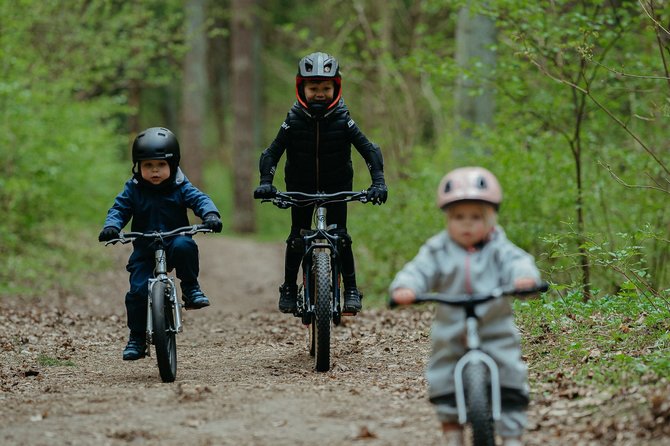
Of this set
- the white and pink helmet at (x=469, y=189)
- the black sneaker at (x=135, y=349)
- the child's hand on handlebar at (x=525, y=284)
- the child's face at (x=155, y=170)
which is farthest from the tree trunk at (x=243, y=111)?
the child's hand on handlebar at (x=525, y=284)

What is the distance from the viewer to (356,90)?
88.7 feet

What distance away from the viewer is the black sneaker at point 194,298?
7.46 metres

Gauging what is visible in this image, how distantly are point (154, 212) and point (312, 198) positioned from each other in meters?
1.31

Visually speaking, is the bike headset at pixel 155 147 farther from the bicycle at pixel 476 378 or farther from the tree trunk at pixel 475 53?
the tree trunk at pixel 475 53

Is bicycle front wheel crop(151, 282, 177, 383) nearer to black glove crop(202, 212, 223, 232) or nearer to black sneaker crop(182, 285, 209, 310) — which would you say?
black sneaker crop(182, 285, 209, 310)

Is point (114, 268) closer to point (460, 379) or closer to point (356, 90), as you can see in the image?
point (356, 90)

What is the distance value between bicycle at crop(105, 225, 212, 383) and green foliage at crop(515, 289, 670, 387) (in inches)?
111

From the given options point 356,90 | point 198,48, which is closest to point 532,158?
point 356,90

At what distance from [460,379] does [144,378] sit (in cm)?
352

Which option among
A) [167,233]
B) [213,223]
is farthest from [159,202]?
[213,223]

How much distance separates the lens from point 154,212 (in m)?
7.54

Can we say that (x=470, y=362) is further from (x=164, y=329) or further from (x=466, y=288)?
(x=164, y=329)

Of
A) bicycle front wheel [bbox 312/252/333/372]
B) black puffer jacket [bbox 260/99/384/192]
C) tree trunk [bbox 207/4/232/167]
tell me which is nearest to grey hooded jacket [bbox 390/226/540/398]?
bicycle front wheel [bbox 312/252/333/372]

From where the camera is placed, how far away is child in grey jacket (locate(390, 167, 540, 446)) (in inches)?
188
